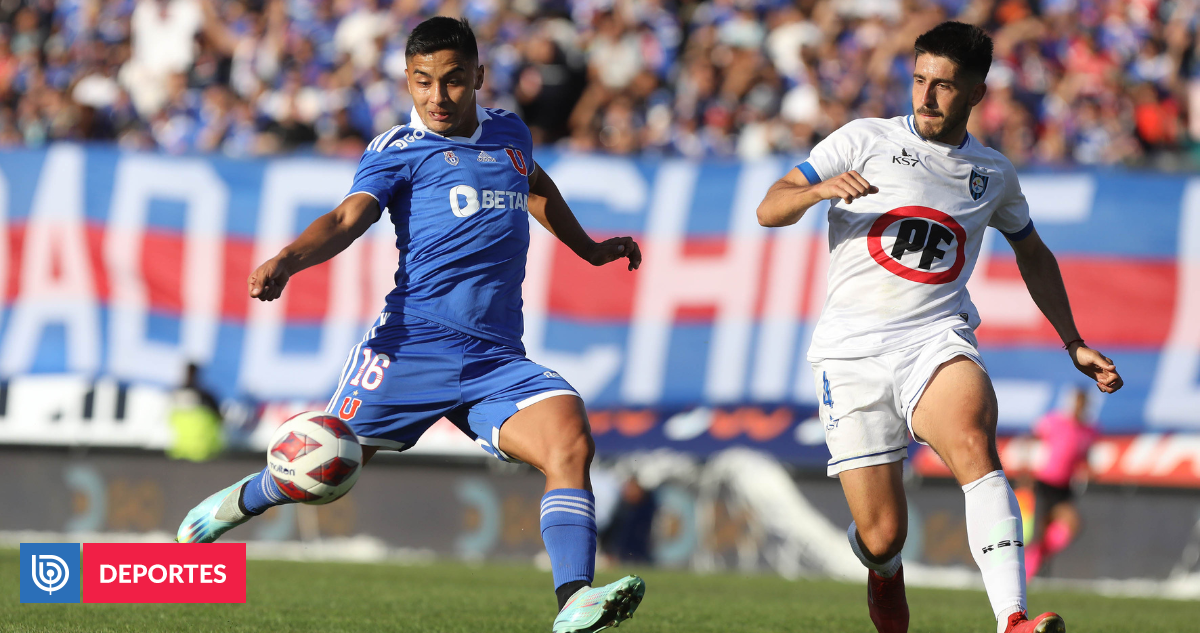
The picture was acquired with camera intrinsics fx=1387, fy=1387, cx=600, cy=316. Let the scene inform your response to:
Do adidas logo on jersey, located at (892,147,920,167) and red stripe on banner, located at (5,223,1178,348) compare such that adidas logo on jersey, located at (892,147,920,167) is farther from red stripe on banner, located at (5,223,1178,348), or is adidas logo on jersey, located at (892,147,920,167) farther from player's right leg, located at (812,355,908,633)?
red stripe on banner, located at (5,223,1178,348)

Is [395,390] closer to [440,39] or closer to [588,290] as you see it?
[440,39]

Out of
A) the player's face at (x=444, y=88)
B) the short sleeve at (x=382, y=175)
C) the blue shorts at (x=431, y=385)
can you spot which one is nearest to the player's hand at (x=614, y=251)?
the blue shorts at (x=431, y=385)

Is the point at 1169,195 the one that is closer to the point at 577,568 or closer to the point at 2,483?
the point at 577,568

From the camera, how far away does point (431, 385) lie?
18.9 feet

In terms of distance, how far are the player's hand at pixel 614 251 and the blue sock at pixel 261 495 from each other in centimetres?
172

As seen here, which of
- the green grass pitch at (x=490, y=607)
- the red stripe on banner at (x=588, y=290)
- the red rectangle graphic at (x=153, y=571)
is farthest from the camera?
the red stripe on banner at (x=588, y=290)

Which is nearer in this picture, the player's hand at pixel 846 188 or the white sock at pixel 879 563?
the player's hand at pixel 846 188

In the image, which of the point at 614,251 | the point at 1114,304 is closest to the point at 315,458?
the point at 614,251

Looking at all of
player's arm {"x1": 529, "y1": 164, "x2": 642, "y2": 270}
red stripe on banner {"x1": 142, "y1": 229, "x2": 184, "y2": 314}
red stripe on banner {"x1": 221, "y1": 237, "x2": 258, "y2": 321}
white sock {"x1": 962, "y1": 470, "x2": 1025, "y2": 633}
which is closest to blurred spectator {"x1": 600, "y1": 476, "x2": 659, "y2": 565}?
red stripe on banner {"x1": 221, "y1": 237, "x2": 258, "y2": 321}

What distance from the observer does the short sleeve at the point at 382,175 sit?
18.9 feet

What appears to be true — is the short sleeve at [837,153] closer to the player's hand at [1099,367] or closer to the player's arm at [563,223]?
the player's arm at [563,223]

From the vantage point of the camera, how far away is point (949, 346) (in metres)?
5.71

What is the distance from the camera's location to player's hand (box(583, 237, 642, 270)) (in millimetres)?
6352

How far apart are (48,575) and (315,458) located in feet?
6.69
